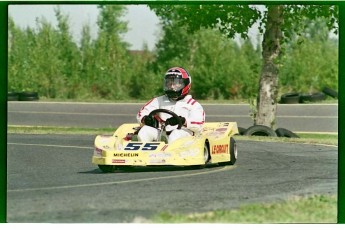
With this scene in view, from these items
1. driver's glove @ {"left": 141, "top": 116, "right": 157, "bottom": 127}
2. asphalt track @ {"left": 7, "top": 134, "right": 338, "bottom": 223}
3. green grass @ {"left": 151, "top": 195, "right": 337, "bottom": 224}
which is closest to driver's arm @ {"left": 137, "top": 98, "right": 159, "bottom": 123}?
driver's glove @ {"left": 141, "top": 116, "right": 157, "bottom": 127}

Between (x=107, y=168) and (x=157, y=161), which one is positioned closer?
(x=157, y=161)

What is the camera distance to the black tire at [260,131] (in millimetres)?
19297

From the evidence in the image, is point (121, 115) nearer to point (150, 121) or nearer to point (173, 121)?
point (150, 121)

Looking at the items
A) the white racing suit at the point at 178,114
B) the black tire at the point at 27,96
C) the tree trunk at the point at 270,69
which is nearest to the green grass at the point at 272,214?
the white racing suit at the point at 178,114

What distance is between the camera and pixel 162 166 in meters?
13.8

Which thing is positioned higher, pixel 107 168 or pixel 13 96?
pixel 13 96

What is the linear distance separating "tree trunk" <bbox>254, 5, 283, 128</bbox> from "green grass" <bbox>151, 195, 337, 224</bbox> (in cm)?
1021

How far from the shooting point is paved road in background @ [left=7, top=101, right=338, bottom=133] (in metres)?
25.1

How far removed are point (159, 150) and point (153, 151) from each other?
0.09 metres

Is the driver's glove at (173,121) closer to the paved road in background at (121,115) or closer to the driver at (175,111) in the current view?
the driver at (175,111)

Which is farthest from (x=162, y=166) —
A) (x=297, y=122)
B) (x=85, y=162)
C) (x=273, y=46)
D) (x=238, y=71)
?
(x=238, y=71)

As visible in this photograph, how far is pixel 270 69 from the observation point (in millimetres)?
21125

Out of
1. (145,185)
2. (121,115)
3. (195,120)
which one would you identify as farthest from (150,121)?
(121,115)

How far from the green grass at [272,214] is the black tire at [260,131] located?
28.2 feet
